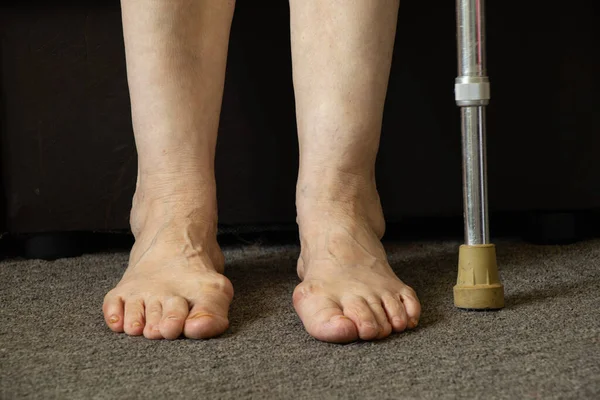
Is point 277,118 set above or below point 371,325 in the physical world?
above

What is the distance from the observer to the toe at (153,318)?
789 mm

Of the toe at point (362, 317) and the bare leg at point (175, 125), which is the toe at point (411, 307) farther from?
the bare leg at point (175, 125)

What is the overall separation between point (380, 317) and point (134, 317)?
10.1 inches

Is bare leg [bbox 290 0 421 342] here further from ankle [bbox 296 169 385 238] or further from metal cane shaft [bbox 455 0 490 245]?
metal cane shaft [bbox 455 0 490 245]

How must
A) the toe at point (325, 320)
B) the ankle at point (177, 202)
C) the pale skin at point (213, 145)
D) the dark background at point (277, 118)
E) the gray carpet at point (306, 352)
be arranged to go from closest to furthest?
the gray carpet at point (306, 352)
the toe at point (325, 320)
the pale skin at point (213, 145)
the ankle at point (177, 202)
the dark background at point (277, 118)

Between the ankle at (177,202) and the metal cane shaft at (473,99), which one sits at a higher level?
the metal cane shaft at (473,99)

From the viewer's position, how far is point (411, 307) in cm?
82

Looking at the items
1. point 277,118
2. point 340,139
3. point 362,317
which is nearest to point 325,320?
Result: point 362,317

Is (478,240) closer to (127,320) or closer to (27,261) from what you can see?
(127,320)

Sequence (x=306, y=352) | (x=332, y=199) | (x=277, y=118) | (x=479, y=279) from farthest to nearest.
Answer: (x=277, y=118) < (x=332, y=199) < (x=479, y=279) < (x=306, y=352)

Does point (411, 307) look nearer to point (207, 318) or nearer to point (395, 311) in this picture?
point (395, 311)

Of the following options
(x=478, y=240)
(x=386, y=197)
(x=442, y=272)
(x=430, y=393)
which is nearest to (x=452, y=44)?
(x=386, y=197)

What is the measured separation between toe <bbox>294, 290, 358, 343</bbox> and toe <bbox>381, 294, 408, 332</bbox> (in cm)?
5

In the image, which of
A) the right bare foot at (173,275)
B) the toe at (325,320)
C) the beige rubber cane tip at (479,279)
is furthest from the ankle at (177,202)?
the beige rubber cane tip at (479,279)
